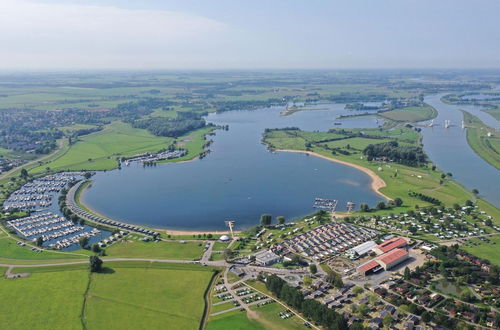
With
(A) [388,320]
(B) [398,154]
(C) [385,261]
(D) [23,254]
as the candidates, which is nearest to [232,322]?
(A) [388,320]

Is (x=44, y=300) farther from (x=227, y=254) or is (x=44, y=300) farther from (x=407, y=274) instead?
(x=407, y=274)

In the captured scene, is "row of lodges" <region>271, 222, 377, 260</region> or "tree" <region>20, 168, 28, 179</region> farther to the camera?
"tree" <region>20, 168, 28, 179</region>

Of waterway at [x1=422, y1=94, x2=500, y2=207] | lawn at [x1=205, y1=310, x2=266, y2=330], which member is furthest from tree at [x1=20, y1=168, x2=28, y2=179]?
waterway at [x1=422, y1=94, x2=500, y2=207]

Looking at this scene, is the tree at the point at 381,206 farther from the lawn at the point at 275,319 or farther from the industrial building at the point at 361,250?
the lawn at the point at 275,319

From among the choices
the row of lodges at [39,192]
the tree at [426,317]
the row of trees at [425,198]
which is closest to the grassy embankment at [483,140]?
the row of trees at [425,198]

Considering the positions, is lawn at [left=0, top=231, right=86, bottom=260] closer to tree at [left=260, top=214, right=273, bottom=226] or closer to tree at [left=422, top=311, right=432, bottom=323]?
tree at [left=260, top=214, right=273, bottom=226]
